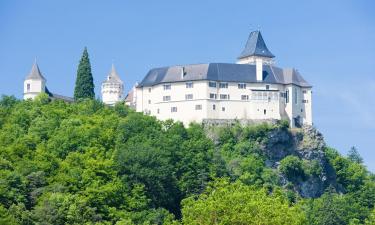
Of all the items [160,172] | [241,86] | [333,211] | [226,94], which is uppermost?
[241,86]

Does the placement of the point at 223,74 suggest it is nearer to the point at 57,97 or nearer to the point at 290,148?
the point at 290,148

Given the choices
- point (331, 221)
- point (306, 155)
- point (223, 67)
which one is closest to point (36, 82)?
point (223, 67)

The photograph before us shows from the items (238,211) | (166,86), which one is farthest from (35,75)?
(238,211)

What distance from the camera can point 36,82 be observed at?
407 ft

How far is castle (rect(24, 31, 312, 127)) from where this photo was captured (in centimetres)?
11306

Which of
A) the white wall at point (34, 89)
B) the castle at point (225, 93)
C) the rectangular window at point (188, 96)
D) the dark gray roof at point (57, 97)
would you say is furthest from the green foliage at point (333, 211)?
the white wall at point (34, 89)

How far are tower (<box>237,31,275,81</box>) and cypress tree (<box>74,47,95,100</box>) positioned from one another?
17082 millimetres

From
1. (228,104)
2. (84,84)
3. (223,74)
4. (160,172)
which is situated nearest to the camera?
(160,172)

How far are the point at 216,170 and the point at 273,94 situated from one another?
18.7 meters

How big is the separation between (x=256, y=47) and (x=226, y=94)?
10.5 meters

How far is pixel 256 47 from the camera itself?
401 ft

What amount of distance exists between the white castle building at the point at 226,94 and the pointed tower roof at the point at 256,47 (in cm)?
394

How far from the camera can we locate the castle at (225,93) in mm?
113062

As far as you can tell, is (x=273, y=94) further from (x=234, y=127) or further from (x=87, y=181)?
(x=87, y=181)
